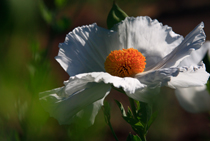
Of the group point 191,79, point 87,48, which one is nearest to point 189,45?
point 191,79

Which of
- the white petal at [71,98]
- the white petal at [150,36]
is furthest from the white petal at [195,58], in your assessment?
the white petal at [71,98]

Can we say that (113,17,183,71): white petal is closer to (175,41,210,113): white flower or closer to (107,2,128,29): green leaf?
(107,2,128,29): green leaf

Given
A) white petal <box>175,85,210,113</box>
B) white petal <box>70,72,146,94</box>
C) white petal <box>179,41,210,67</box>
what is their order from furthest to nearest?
white petal <box>175,85,210,113</box>, white petal <box>179,41,210,67</box>, white petal <box>70,72,146,94</box>

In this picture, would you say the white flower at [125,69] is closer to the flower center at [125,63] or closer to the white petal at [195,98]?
the flower center at [125,63]

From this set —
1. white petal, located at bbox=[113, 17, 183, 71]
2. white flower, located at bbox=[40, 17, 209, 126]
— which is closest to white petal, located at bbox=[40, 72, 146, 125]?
white flower, located at bbox=[40, 17, 209, 126]

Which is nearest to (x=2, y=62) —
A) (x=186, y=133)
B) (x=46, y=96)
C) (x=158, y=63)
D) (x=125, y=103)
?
(x=46, y=96)

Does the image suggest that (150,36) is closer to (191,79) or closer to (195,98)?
(191,79)
